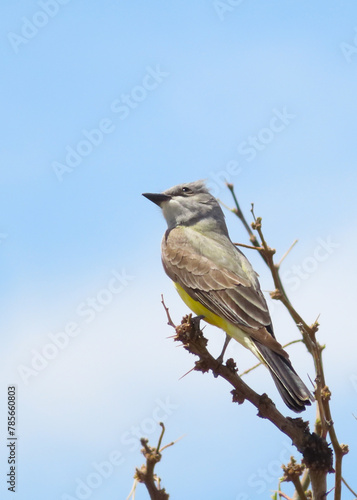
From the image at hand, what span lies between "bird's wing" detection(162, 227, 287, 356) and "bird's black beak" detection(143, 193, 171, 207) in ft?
2.81

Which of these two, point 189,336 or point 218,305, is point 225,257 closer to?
point 218,305

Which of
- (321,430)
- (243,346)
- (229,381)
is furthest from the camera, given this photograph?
(243,346)

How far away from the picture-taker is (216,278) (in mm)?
8148

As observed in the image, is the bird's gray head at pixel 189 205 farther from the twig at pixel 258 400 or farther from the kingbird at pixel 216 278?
the twig at pixel 258 400

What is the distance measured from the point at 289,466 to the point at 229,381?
1345 millimetres

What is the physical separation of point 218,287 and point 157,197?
2.51 m

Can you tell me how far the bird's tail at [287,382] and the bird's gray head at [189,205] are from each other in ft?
11.4

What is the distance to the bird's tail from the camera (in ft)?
18.3

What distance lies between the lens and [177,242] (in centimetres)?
913

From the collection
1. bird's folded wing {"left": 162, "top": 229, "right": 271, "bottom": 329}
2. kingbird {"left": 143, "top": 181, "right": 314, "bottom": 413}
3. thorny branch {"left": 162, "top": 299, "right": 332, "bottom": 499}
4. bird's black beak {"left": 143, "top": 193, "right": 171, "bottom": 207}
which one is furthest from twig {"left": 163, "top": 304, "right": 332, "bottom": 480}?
bird's black beak {"left": 143, "top": 193, "right": 171, "bottom": 207}

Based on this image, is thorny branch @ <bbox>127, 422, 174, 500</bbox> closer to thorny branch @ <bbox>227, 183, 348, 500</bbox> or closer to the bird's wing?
thorny branch @ <bbox>227, 183, 348, 500</bbox>

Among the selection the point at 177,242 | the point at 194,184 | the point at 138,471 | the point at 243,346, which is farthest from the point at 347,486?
the point at 194,184

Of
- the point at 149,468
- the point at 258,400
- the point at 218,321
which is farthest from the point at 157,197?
the point at 149,468

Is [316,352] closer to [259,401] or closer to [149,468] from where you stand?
[259,401]
